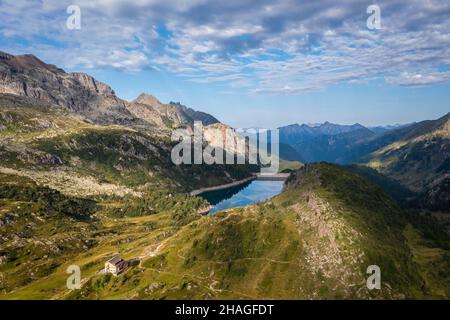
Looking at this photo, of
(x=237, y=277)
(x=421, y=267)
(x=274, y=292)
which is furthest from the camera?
(x=421, y=267)

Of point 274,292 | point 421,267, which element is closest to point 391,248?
point 421,267

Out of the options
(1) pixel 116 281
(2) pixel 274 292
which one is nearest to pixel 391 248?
(2) pixel 274 292

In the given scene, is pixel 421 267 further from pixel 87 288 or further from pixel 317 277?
pixel 87 288
